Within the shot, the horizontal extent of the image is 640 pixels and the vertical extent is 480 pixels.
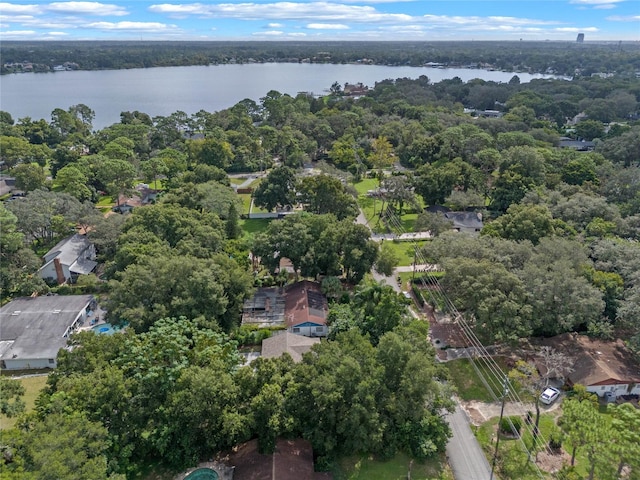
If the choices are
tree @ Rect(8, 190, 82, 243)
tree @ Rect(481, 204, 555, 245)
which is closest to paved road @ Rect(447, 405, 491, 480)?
tree @ Rect(481, 204, 555, 245)

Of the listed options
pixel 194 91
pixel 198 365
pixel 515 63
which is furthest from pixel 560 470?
pixel 515 63

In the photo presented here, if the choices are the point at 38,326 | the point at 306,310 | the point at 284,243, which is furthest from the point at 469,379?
the point at 38,326

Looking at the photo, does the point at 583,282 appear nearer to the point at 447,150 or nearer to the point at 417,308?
the point at 417,308

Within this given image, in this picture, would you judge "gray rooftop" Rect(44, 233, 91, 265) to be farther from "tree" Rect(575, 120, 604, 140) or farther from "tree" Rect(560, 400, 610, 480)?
"tree" Rect(575, 120, 604, 140)

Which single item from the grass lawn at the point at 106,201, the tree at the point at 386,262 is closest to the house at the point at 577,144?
the tree at the point at 386,262

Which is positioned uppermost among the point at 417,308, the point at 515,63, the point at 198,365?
the point at 515,63

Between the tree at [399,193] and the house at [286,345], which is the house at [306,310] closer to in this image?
the house at [286,345]
